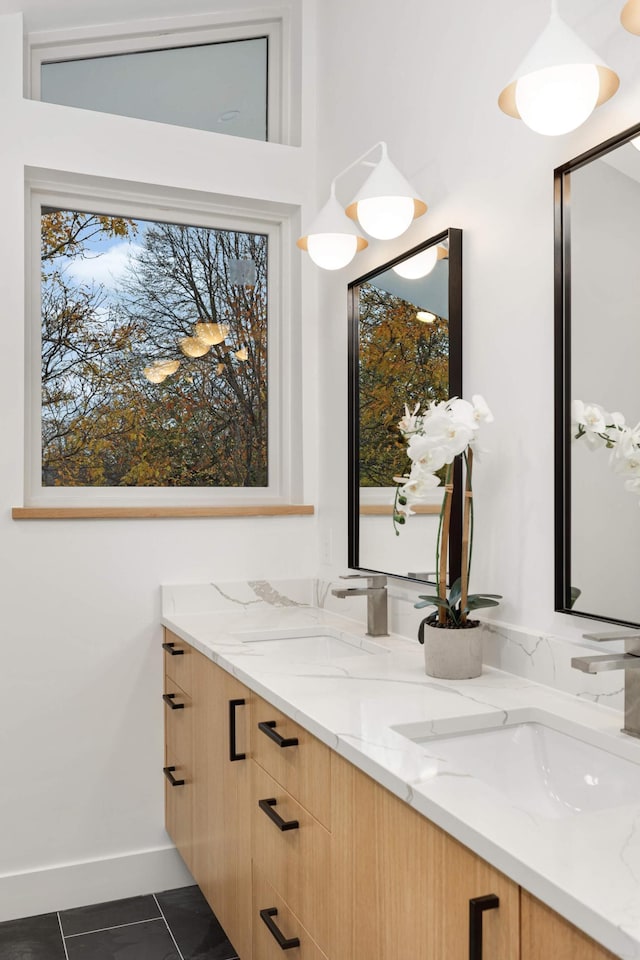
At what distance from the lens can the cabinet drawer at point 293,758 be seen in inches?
55.5

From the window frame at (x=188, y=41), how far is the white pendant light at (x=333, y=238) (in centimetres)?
78

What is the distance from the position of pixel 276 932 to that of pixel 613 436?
45.8 inches

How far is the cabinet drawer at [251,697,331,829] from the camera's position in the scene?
55.5 inches

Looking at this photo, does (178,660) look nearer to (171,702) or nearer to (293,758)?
(171,702)

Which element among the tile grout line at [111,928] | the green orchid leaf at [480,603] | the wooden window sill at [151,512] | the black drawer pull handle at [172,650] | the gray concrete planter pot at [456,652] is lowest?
the tile grout line at [111,928]

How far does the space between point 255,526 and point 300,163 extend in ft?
4.13

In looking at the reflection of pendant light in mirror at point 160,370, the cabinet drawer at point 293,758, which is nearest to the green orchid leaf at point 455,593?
the cabinet drawer at point 293,758

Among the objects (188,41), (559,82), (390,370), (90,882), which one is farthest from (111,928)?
(188,41)

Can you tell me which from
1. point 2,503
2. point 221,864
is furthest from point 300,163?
point 221,864

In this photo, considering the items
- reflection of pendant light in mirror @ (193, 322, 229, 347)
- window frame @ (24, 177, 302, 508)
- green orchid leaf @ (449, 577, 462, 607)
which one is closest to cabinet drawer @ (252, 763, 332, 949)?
green orchid leaf @ (449, 577, 462, 607)

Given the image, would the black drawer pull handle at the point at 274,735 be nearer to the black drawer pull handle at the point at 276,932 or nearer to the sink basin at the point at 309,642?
the black drawer pull handle at the point at 276,932

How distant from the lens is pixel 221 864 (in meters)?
2.04

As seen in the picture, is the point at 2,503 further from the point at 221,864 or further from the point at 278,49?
the point at 278,49

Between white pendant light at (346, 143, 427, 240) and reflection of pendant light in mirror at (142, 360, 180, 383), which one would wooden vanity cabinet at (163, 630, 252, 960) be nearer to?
reflection of pendant light in mirror at (142, 360, 180, 383)
